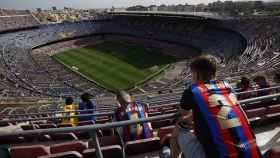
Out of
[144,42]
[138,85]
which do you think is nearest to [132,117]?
[138,85]

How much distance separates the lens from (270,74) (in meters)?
15.9

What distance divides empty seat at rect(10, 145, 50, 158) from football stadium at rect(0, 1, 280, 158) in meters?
0.01

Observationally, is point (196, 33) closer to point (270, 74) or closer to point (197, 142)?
point (270, 74)

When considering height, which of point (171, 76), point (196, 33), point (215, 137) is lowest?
point (171, 76)

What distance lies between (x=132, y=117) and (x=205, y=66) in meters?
2.04

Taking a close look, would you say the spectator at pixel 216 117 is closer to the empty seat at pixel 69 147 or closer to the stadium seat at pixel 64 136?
the empty seat at pixel 69 147

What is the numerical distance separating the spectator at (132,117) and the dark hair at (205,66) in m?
1.86

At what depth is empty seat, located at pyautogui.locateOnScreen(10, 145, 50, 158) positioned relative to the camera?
4.23 metres

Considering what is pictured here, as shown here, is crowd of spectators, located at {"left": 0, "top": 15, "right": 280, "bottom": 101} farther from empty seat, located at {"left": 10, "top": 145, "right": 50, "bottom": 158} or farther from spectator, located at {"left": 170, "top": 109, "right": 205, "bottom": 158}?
spectator, located at {"left": 170, "top": 109, "right": 205, "bottom": 158}

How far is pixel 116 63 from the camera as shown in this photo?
4406 centimetres

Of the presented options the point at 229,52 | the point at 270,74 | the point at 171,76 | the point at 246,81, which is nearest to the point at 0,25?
the point at 171,76

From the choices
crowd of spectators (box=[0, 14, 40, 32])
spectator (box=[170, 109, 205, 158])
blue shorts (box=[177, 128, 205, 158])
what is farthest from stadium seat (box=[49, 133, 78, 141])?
crowd of spectators (box=[0, 14, 40, 32])

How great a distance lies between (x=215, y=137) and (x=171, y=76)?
33728 mm

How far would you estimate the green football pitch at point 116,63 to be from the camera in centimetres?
3634
